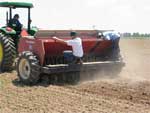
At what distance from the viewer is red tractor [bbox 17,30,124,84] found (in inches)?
407

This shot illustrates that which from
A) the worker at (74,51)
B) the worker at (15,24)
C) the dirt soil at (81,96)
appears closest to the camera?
the dirt soil at (81,96)

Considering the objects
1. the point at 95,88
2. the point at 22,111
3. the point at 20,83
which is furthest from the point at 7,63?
the point at 22,111

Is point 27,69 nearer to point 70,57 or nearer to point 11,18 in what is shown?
point 70,57

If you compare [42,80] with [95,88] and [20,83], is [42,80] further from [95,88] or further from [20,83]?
[95,88]

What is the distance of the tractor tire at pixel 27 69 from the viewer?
10.3 m

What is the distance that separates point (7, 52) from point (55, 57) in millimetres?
1613

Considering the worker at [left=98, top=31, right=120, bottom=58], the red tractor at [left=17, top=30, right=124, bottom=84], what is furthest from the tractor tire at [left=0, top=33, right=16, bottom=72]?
the worker at [left=98, top=31, right=120, bottom=58]

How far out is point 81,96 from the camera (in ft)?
28.2

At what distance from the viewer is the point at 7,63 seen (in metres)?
11.9

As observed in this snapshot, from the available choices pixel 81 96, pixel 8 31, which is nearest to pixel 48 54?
pixel 8 31

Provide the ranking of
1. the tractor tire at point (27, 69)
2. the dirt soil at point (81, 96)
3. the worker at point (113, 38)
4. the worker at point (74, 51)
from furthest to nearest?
the worker at point (113, 38) < the worker at point (74, 51) < the tractor tire at point (27, 69) < the dirt soil at point (81, 96)

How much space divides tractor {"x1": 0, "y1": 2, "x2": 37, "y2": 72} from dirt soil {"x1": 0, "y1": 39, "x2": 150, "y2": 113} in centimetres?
74

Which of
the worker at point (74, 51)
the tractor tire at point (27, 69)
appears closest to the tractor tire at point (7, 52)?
the tractor tire at point (27, 69)

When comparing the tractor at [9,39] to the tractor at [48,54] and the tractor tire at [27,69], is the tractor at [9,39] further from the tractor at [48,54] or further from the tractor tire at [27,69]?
the tractor tire at [27,69]
